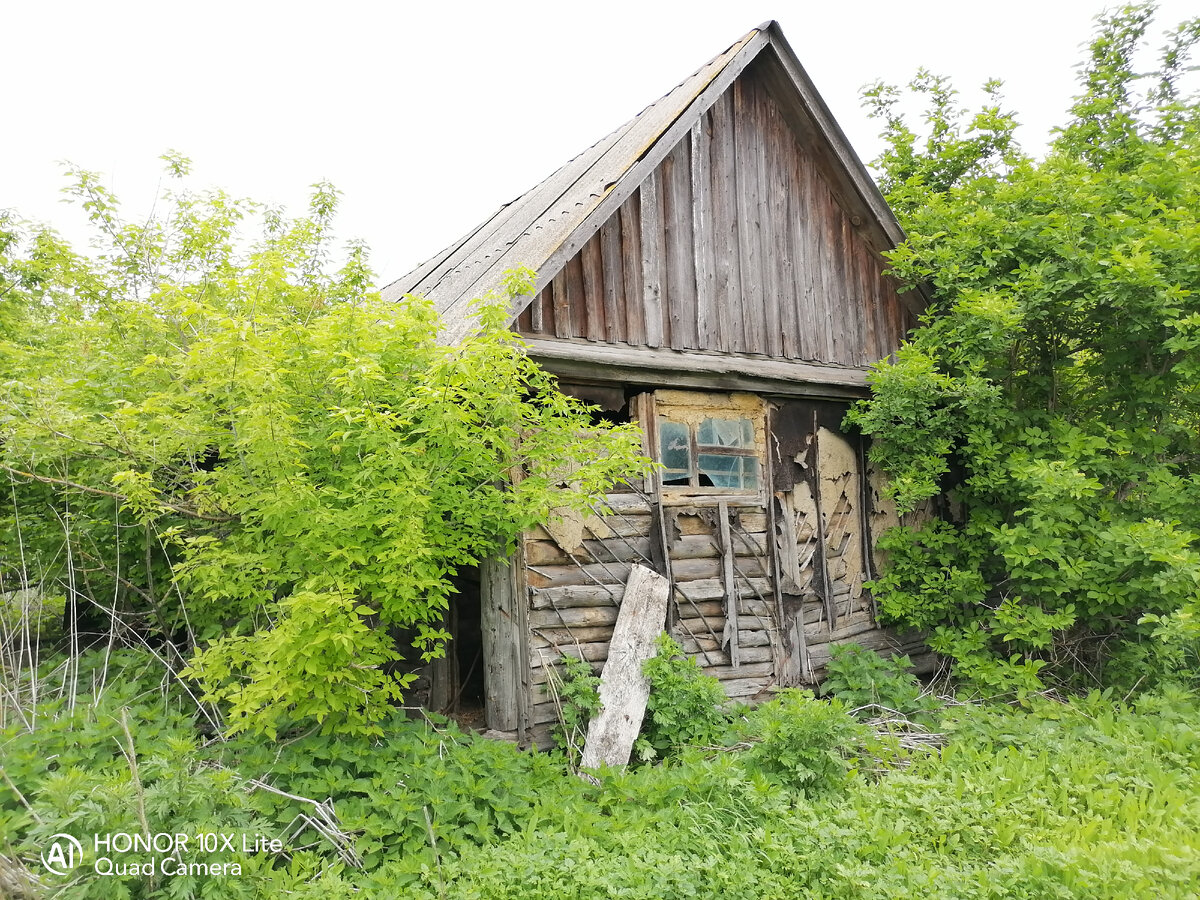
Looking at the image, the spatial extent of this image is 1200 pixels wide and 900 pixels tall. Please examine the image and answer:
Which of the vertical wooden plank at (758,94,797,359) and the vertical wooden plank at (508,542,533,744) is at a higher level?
the vertical wooden plank at (758,94,797,359)

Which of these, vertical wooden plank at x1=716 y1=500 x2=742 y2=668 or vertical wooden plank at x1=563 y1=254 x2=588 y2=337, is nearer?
vertical wooden plank at x1=563 y1=254 x2=588 y2=337

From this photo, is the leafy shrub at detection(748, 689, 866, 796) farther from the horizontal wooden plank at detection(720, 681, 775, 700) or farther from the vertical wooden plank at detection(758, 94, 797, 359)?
the vertical wooden plank at detection(758, 94, 797, 359)

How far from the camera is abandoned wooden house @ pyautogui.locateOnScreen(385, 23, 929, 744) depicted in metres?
5.54

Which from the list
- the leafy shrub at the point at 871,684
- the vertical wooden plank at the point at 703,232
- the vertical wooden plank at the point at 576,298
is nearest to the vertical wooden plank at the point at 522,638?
the vertical wooden plank at the point at 576,298

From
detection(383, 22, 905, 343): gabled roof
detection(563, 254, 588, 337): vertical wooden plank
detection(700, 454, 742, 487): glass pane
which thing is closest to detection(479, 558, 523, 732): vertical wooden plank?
detection(383, 22, 905, 343): gabled roof

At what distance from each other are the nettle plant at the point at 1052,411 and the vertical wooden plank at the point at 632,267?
2693mm

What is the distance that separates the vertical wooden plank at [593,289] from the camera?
19.0 ft

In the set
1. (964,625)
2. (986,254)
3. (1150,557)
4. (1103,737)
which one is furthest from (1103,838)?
(986,254)

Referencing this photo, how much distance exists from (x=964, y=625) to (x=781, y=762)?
11.7 feet

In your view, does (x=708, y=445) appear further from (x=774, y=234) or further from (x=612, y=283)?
(x=774, y=234)

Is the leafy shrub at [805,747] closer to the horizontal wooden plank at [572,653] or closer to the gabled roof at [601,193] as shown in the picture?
the horizontal wooden plank at [572,653]

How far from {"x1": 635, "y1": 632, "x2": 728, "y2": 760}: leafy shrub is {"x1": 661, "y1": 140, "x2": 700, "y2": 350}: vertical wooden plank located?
105 inches

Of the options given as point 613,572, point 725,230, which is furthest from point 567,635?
point 725,230

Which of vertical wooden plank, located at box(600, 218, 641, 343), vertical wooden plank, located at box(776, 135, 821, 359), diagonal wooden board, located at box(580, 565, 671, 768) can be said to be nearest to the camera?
diagonal wooden board, located at box(580, 565, 671, 768)
